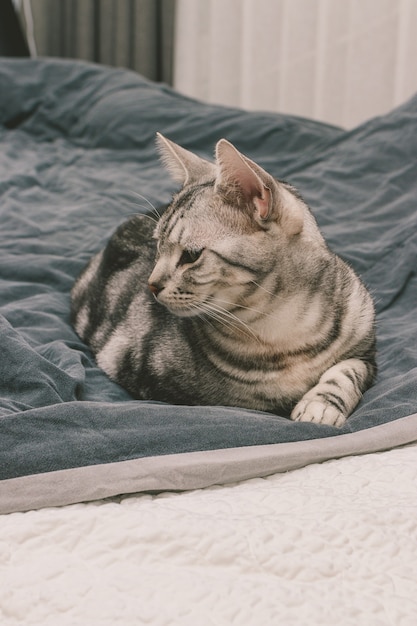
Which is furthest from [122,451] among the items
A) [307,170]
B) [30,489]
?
[307,170]

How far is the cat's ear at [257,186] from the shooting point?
106 cm

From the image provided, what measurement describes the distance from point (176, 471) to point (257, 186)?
1.37 ft

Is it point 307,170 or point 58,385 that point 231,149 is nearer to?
point 58,385

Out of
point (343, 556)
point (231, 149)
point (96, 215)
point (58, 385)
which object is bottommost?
point (96, 215)

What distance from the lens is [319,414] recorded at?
108 centimetres

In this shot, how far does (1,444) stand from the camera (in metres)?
0.93

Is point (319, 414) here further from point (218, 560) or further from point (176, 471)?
point (218, 560)

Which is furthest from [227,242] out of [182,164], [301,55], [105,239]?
[301,55]

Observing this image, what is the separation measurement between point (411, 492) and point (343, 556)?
0.17 meters

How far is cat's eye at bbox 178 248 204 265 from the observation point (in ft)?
3.72

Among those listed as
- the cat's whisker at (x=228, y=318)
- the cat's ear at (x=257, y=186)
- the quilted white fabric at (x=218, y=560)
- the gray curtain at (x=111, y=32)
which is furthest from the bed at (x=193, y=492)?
the gray curtain at (x=111, y=32)

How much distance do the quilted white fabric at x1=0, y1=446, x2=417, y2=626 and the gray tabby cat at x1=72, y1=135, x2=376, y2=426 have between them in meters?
0.26

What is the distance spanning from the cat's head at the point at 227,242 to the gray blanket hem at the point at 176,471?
26 centimetres

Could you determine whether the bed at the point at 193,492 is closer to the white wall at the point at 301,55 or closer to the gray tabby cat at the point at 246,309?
the gray tabby cat at the point at 246,309
